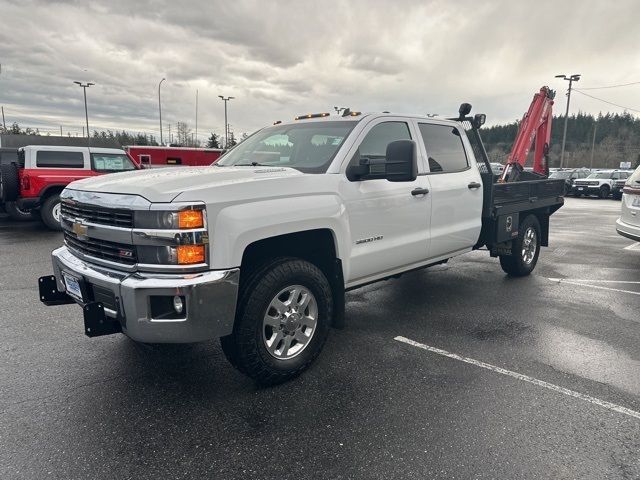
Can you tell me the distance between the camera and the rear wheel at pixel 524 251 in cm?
644

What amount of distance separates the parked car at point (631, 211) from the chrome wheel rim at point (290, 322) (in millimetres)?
6130

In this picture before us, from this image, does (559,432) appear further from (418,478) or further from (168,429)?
(168,429)

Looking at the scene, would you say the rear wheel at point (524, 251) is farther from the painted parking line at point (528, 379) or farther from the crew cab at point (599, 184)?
the crew cab at point (599, 184)

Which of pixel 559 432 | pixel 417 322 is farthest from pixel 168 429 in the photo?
pixel 417 322

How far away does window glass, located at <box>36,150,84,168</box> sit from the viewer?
10609 millimetres

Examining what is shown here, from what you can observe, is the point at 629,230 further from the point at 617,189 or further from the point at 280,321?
the point at 617,189

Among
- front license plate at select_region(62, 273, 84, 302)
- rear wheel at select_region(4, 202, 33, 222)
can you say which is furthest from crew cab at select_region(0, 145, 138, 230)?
front license plate at select_region(62, 273, 84, 302)

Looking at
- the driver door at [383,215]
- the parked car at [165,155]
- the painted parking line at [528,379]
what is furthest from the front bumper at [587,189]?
the painted parking line at [528,379]

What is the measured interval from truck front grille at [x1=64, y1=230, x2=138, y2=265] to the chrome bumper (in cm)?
11

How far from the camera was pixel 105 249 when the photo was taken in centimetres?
305

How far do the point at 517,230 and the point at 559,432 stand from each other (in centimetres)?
381

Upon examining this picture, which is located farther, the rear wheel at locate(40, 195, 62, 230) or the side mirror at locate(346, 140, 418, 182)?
the rear wheel at locate(40, 195, 62, 230)

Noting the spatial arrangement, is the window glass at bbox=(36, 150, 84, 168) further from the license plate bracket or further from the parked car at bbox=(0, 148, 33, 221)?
the license plate bracket

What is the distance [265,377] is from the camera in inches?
127
